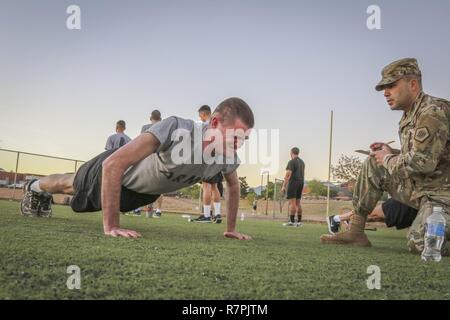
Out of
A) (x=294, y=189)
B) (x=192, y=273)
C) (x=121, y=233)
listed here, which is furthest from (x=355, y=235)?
(x=294, y=189)

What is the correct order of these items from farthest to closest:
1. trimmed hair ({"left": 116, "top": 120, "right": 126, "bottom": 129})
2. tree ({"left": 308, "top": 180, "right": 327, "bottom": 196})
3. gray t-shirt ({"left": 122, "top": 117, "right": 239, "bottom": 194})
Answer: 1. tree ({"left": 308, "top": 180, "right": 327, "bottom": 196})
2. trimmed hair ({"left": 116, "top": 120, "right": 126, "bottom": 129})
3. gray t-shirt ({"left": 122, "top": 117, "right": 239, "bottom": 194})

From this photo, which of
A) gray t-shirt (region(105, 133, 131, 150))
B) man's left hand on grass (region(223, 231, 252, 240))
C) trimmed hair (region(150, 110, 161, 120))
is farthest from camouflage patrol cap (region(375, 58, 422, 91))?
gray t-shirt (region(105, 133, 131, 150))

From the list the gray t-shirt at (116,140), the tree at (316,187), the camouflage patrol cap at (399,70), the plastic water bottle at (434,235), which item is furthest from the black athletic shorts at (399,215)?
the tree at (316,187)

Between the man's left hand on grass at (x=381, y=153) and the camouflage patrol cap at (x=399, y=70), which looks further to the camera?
the man's left hand on grass at (x=381, y=153)

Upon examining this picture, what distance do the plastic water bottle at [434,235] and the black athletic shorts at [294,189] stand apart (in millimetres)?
8662

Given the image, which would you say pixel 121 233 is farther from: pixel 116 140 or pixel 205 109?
pixel 116 140

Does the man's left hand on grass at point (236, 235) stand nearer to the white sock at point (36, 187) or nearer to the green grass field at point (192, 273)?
the green grass field at point (192, 273)

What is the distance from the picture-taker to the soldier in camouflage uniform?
3.27 meters

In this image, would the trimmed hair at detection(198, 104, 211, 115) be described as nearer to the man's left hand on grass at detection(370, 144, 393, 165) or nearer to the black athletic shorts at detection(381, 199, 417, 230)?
the black athletic shorts at detection(381, 199, 417, 230)

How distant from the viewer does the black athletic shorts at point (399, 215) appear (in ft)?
15.1

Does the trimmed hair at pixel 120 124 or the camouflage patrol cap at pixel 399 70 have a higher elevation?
the trimmed hair at pixel 120 124

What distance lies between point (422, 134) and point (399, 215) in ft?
5.46

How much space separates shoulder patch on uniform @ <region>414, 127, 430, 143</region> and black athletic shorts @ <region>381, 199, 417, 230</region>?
1567mm
